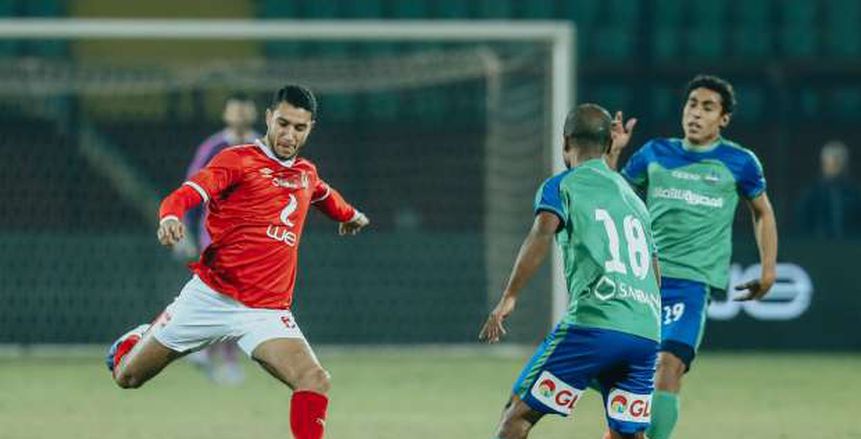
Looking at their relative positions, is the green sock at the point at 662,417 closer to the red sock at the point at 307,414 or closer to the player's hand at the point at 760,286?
the player's hand at the point at 760,286

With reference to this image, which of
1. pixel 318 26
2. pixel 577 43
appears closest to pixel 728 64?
pixel 577 43

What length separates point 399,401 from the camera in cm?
1107

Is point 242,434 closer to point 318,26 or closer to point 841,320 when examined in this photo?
point 318,26

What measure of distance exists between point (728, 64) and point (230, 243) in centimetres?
1144

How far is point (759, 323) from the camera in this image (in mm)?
14977

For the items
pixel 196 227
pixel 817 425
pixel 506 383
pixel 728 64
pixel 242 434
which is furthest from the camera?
pixel 728 64

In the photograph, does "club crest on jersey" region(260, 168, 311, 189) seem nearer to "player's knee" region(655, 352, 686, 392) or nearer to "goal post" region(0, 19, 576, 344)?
"player's knee" region(655, 352, 686, 392)

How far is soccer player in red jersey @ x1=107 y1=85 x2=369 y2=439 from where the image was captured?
24.3ft

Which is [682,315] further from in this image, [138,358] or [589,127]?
[138,358]

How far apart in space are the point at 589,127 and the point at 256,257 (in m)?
1.61

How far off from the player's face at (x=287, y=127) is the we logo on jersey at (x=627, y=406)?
5.83ft

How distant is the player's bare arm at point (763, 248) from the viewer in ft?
26.6

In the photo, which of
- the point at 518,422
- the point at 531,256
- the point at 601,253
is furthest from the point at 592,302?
the point at 518,422

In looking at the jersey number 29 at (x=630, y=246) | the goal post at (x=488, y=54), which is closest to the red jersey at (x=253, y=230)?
the jersey number 29 at (x=630, y=246)
